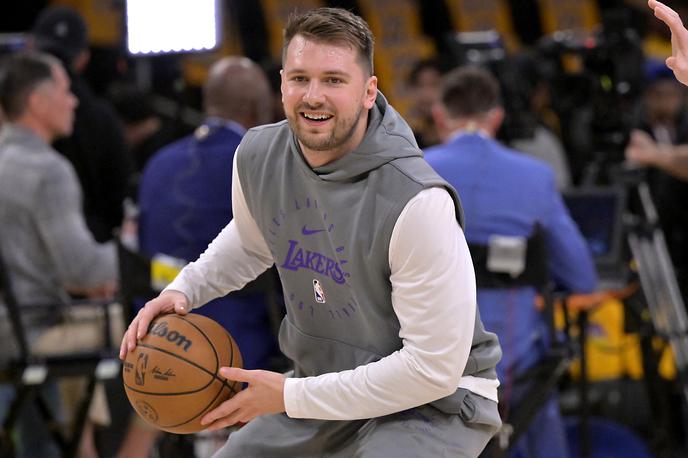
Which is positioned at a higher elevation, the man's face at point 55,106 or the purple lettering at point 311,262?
the purple lettering at point 311,262

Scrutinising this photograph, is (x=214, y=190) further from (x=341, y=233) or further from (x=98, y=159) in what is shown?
(x=341, y=233)

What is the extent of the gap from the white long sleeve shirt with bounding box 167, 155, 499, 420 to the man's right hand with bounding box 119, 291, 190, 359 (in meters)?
0.41

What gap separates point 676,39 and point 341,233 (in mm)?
1001

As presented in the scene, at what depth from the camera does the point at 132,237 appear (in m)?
5.20

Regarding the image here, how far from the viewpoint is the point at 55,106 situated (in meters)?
5.25

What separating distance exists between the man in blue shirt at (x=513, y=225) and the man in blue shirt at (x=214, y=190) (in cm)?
81

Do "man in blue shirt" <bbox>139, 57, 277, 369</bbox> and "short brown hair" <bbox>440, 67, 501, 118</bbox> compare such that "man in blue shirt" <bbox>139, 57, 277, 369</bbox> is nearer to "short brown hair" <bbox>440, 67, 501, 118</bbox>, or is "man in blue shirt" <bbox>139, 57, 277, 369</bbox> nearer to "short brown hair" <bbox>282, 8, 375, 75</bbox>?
"short brown hair" <bbox>440, 67, 501, 118</bbox>

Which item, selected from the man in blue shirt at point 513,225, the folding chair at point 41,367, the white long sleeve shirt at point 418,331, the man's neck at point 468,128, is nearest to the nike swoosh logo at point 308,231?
the white long sleeve shirt at point 418,331

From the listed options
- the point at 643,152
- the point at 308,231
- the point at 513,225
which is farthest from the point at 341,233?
the point at 643,152

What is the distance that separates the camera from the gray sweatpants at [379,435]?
2793 mm

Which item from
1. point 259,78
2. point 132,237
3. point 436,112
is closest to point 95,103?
point 132,237

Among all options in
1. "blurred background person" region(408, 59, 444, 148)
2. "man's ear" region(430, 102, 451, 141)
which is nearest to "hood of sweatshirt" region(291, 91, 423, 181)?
"man's ear" region(430, 102, 451, 141)

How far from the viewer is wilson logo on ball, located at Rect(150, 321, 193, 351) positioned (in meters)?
2.89

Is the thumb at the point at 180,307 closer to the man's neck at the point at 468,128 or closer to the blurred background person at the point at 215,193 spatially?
the blurred background person at the point at 215,193
